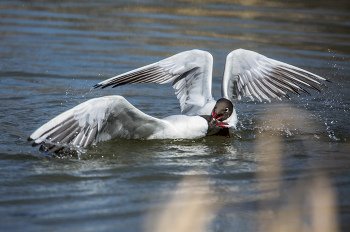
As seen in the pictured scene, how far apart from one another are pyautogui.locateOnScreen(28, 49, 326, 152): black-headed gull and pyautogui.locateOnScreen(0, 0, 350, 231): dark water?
0.77ft

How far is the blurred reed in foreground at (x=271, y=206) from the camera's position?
Answer: 385 centimetres

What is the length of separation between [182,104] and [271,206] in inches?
110

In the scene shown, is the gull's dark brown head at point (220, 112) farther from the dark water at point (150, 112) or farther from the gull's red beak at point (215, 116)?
the dark water at point (150, 112)

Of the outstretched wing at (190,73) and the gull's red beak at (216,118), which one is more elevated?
the outstretched wing at (190,73)

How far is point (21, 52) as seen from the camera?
32.2 ft

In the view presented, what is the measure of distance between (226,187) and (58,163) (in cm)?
182

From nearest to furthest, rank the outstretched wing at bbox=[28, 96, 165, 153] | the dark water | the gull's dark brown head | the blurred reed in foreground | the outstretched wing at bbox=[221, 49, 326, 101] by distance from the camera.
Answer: the blurred reed in foreground → the dark water → the outstretched wing at bbox=[28, 96, 165, 153] → the gull's dark brown head → the outstretched wing at bbox=[221, 49, 326, 101]

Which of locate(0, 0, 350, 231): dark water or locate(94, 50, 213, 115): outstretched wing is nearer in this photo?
locate(0, 0, 350, 231): dark water

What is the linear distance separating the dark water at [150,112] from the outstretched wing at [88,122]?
24 cm

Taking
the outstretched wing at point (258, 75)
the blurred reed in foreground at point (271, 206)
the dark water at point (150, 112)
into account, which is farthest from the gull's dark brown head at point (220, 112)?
the blurred reed in foreground at point (271, 206)

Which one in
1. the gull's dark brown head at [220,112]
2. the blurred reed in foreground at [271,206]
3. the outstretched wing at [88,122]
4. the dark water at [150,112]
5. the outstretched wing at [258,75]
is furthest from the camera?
the outstretched wing at [258,75]

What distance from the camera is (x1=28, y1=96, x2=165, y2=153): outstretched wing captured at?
186 inches

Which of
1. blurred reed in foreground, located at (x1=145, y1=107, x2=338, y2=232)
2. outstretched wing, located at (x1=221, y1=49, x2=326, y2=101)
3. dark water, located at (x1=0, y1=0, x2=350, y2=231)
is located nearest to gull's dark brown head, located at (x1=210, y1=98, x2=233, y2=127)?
dark water, located at (x1=0, y1=0, x2=350, y2=231)

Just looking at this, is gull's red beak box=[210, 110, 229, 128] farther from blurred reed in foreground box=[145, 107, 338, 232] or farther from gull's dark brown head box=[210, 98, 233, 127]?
blurred reed in foreground box=[145, 107, 338, 232]
